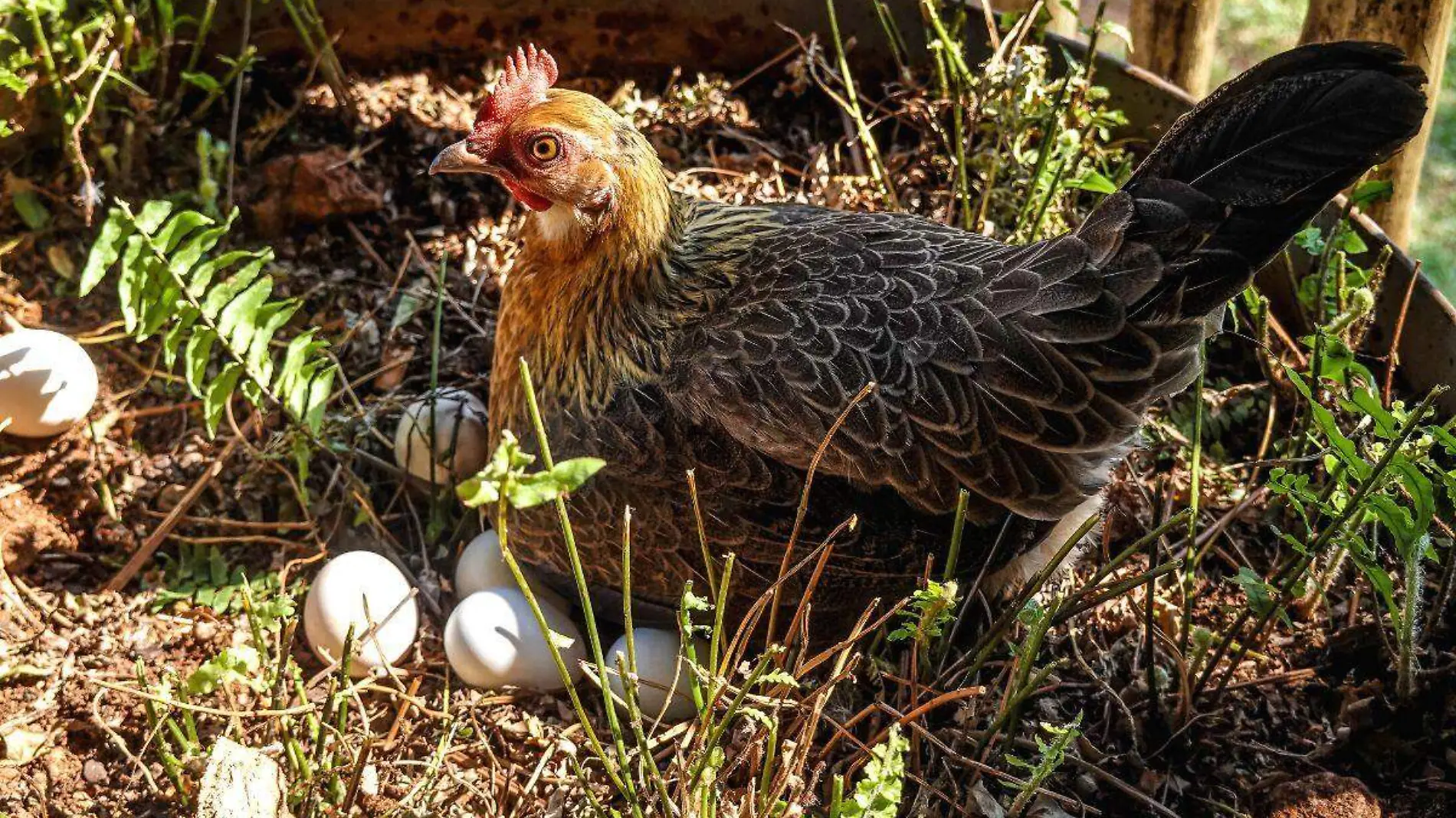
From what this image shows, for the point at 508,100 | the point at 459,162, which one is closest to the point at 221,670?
the point at 459,162

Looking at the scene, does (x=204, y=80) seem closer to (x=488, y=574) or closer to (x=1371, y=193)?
(x=488, y=574)

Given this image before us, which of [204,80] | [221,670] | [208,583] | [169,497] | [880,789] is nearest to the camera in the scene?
[880,789]

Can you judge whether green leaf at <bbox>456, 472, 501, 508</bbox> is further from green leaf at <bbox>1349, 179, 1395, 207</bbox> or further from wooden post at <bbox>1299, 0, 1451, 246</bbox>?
wooden post at <bbox>1299, 0, 1451, 246</bbox>

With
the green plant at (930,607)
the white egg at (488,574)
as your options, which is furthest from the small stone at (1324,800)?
the white egg at (488,574)

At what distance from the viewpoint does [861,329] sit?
217 centimetres

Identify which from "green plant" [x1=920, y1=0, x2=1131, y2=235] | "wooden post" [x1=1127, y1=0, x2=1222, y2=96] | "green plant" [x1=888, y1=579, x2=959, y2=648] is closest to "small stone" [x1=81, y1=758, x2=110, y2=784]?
"green plant" [x1=888, y1=579, x2=959, y2=648]

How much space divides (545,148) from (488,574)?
88 centimetres

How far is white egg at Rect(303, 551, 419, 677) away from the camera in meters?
2.37

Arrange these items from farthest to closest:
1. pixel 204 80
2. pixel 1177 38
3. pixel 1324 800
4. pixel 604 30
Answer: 1. pixel 604 30
2. pixel 1177 38
3. pixel 204 80
4. pixel 1324 800

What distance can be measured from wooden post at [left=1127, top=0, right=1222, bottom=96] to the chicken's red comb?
1.70 meters

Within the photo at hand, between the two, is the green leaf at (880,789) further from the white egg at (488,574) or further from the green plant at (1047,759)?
the white egg at (488,574)

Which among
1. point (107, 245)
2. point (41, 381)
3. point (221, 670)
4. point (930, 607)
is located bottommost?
point (221, 670)

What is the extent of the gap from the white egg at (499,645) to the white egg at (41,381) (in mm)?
963

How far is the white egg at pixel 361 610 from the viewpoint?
2.37 meters
